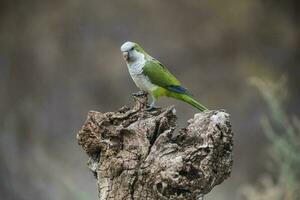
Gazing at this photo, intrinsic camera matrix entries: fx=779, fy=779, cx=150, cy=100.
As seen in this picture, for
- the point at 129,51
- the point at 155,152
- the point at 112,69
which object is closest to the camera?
the point at 155,152

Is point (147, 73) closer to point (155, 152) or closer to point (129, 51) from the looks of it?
point (129, 51)

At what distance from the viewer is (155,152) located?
152 cm

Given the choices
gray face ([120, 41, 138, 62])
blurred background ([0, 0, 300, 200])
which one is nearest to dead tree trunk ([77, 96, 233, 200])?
gray face ([120, 41, 138, 62])

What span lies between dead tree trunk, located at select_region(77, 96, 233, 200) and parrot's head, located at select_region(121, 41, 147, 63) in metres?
0.17

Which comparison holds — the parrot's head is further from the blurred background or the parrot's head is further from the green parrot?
the blurred background

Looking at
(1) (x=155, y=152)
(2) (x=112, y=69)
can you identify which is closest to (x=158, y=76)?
(1) (x=155, y=152)

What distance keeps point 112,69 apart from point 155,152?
2928mm

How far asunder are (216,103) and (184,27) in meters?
0.47

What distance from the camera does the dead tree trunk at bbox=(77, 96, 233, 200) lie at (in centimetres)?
147

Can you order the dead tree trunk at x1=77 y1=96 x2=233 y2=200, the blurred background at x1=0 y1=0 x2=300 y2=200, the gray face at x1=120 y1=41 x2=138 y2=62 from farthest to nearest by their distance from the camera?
1. the blurred background at x1=0 y1=0 x2=300 y2=200
2. the gray face at x1=120 y1=41 x2=138 y2=62
3. the dead tree trunk at x1=77 y1=96 x2=233 y2=200

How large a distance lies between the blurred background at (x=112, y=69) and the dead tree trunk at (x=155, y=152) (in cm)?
267

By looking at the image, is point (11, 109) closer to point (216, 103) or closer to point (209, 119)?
point (216, 103)

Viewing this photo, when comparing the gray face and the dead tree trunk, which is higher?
the gray face

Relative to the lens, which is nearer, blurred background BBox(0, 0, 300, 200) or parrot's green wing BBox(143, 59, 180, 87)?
parrot's green wing BBox(143, 59, 180, 87)
